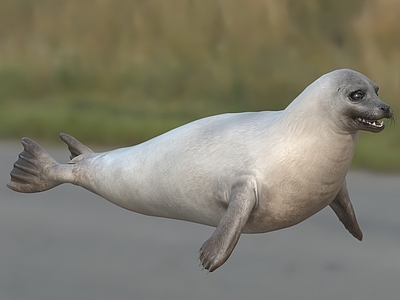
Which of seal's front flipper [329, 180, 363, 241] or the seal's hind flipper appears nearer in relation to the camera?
seal's front flipper [329, 180, 363, 241]

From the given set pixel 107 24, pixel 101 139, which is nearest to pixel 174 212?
pixel 101 139

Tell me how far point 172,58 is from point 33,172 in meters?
3.92

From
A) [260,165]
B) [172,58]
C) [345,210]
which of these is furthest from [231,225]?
[172,58]

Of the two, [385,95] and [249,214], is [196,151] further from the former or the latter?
[385,95]

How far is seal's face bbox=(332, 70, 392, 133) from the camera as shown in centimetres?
284

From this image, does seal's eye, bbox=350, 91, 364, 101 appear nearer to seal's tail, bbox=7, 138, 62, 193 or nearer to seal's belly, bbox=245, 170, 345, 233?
seal's belly, bbox=245, 170, 345, 233

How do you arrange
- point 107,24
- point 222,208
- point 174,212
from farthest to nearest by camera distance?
point 107,24 < point 174,212 < point 222,208

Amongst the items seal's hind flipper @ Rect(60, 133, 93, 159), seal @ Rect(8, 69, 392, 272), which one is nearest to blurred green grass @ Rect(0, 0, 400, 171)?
seal's hind flipper @ Rect(60, 133, 93, 159)

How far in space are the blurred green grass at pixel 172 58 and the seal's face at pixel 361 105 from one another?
3.84 metres

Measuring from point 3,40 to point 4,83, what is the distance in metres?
0.64

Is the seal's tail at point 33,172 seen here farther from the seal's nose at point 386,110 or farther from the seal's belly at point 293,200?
the seal's nose at point 386,110

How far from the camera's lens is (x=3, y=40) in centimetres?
837

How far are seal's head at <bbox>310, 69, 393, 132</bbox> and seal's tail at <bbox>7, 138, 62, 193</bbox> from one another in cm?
188

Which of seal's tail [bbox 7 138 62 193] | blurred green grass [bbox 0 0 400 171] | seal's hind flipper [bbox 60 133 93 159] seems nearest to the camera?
seal's tail [bbox 7 138 62 193]
